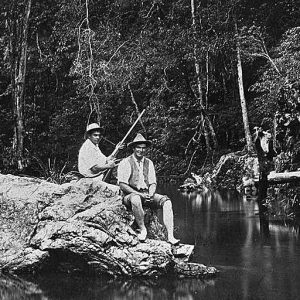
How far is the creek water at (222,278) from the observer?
679cm

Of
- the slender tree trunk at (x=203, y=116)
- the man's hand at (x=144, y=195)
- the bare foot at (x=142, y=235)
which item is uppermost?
the slender tree trunk at (x=203, y=116)

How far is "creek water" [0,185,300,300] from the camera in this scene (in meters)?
6.79

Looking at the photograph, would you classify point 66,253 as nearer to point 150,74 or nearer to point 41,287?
point 41,287

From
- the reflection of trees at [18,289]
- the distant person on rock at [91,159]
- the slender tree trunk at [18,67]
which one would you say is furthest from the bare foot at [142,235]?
Result: the slender tree trunk at [18,67]

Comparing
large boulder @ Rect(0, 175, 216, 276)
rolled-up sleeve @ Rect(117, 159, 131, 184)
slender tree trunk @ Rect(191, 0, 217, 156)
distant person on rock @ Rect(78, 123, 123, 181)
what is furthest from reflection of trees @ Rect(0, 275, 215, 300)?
slender tree trunk @ Rect(191, 0, 217, 156)

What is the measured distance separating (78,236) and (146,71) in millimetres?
19636

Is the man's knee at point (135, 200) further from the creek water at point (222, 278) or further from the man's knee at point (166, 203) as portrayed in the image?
the creek water at point (222, 278)

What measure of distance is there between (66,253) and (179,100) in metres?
19.9

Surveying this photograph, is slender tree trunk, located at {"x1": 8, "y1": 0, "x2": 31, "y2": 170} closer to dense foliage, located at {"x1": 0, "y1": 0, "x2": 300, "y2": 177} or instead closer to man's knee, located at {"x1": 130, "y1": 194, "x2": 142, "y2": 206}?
dense foliage, located at {"x1": 0, "y1": 0, "x2": 300, "y2": 177}

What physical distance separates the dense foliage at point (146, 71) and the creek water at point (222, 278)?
10.1 metres

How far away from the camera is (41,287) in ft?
24.1

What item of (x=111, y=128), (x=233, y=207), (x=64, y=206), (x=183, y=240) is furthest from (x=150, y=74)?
(x=64, y=206)

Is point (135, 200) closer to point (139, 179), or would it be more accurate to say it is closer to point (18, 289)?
point (139, 179)

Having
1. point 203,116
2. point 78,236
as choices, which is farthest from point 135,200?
point 203,116
